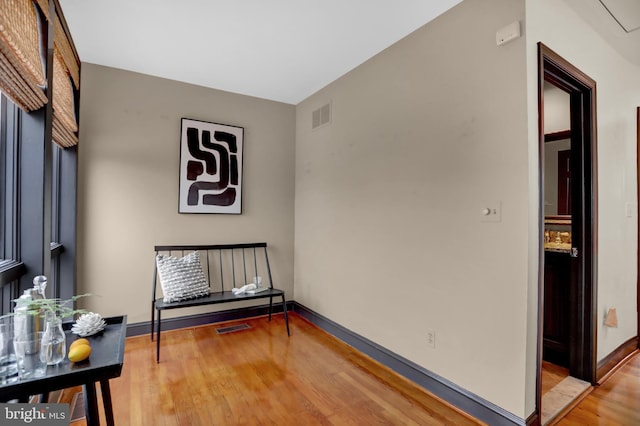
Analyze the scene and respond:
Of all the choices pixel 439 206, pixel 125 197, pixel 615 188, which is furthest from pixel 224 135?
pixel 615 188

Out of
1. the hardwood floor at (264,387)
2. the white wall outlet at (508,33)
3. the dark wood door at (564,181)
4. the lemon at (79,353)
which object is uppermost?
the white wall outlet at (508,33)

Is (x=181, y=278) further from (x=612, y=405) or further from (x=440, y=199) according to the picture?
(x=612, y=405)

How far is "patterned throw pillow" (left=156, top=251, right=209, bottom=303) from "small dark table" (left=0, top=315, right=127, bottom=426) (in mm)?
1364

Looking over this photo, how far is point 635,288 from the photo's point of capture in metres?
2.87

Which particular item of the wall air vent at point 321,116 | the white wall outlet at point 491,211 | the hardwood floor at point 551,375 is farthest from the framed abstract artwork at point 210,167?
the hardwood floor at point 551,375

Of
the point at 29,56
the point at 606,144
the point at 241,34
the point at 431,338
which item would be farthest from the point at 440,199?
the point at 29,56

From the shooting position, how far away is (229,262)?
3.71 metres

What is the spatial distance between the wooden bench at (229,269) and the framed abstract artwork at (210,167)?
0.42 metres

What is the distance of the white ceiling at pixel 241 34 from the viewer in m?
2.24

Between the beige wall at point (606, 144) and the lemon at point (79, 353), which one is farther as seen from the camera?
the beige wall at point (606, 144)

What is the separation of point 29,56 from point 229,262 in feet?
8.46

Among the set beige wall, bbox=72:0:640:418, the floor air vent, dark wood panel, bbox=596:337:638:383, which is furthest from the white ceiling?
dark wood panel, bbox=596:337:638:383

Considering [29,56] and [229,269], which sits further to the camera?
[229,269]

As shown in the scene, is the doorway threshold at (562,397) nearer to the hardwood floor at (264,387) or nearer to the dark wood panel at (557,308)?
the dark wood panel at (557,308)
